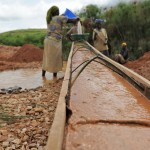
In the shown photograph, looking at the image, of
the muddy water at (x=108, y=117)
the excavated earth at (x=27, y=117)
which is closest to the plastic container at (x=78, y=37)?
the excavated earth at (x=27, y=117)

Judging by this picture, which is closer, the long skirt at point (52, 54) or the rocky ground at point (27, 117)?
the rocky ground at point (27, 117)

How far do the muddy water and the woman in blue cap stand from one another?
5473 mm

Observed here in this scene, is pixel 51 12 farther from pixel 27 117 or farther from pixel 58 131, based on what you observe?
pixel 58 131

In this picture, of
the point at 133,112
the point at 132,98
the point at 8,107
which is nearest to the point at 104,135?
the point at 133,112

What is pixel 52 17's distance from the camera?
784 cm

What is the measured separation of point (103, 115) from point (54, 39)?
16.4ft

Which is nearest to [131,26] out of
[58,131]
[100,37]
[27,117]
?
[100,37]

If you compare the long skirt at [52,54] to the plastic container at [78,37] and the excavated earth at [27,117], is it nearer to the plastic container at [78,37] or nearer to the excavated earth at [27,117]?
the excavated earth at [27,117]

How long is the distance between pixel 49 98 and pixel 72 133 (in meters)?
3.25

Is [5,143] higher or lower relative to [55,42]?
lower

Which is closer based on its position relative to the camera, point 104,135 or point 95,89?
point 104,135

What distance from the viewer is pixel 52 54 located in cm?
814

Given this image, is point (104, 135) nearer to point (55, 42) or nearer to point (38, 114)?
point (38, 114)

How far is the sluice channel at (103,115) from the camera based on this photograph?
250 centimetres
